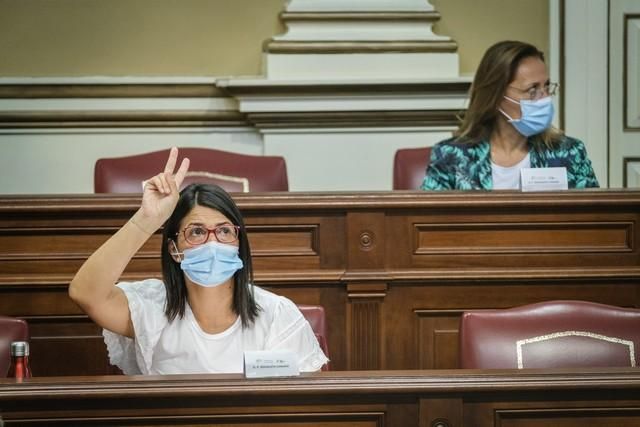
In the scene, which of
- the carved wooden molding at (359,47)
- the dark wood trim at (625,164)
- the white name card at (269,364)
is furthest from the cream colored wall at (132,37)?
the white name card at (269,364)

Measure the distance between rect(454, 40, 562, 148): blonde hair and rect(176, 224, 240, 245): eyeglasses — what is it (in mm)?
1606

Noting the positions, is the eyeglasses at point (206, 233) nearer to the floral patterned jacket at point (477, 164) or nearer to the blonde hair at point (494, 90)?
the floral patterned jacket at point (477, 164)

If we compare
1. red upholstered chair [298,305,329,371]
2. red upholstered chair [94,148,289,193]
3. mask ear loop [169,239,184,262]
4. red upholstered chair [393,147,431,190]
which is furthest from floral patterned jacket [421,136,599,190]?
mask ear loop [169,239,184,262]

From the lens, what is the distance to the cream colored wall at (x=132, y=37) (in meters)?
5.73

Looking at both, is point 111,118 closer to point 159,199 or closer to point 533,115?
point 533,115

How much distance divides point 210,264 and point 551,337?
2.77 feet

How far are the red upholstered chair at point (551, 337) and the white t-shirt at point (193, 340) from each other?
1.23 feet

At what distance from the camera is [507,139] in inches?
178

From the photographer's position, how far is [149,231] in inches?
119

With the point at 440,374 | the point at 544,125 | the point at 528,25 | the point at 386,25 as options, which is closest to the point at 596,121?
the point at 528,25

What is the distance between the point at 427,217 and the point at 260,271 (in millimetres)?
531

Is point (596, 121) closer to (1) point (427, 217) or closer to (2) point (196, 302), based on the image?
(1) point (427, 217)

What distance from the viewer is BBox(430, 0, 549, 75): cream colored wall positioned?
230 inches

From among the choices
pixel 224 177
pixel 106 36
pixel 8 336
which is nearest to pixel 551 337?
pixel 8 336
